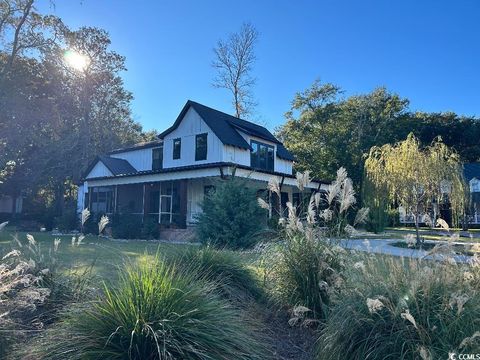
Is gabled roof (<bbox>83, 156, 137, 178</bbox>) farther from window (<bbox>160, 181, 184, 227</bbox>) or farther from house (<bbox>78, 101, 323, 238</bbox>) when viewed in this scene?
window (<bbox>160, 181, 184, 227</bbox>)

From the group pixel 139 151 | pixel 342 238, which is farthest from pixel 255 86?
pixel 342 238

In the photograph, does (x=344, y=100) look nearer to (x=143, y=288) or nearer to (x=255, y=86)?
(x=255, y=86)

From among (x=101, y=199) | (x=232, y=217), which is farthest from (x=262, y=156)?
(x=101, y=199)

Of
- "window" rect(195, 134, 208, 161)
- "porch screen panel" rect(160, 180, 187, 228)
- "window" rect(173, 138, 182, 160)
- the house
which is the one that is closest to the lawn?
the house

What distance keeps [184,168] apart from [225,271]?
14.4m

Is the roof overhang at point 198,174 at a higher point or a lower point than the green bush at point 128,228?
higher

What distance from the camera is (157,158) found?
2534 centimetres

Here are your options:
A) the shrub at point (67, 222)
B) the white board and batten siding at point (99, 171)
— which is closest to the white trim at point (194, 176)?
the white board and batten siding at point (99, 171)

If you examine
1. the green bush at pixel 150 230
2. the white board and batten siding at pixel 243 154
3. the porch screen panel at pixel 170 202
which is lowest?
the green bush at pixel 150 230

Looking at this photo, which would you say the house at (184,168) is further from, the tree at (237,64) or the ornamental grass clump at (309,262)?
the ornamental grass clump at (309,262)

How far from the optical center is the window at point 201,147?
21.6 metres

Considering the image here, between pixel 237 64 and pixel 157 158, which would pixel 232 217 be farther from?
pixel 237 64

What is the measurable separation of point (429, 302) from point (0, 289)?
3599 mm

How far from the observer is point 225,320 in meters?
3.38
